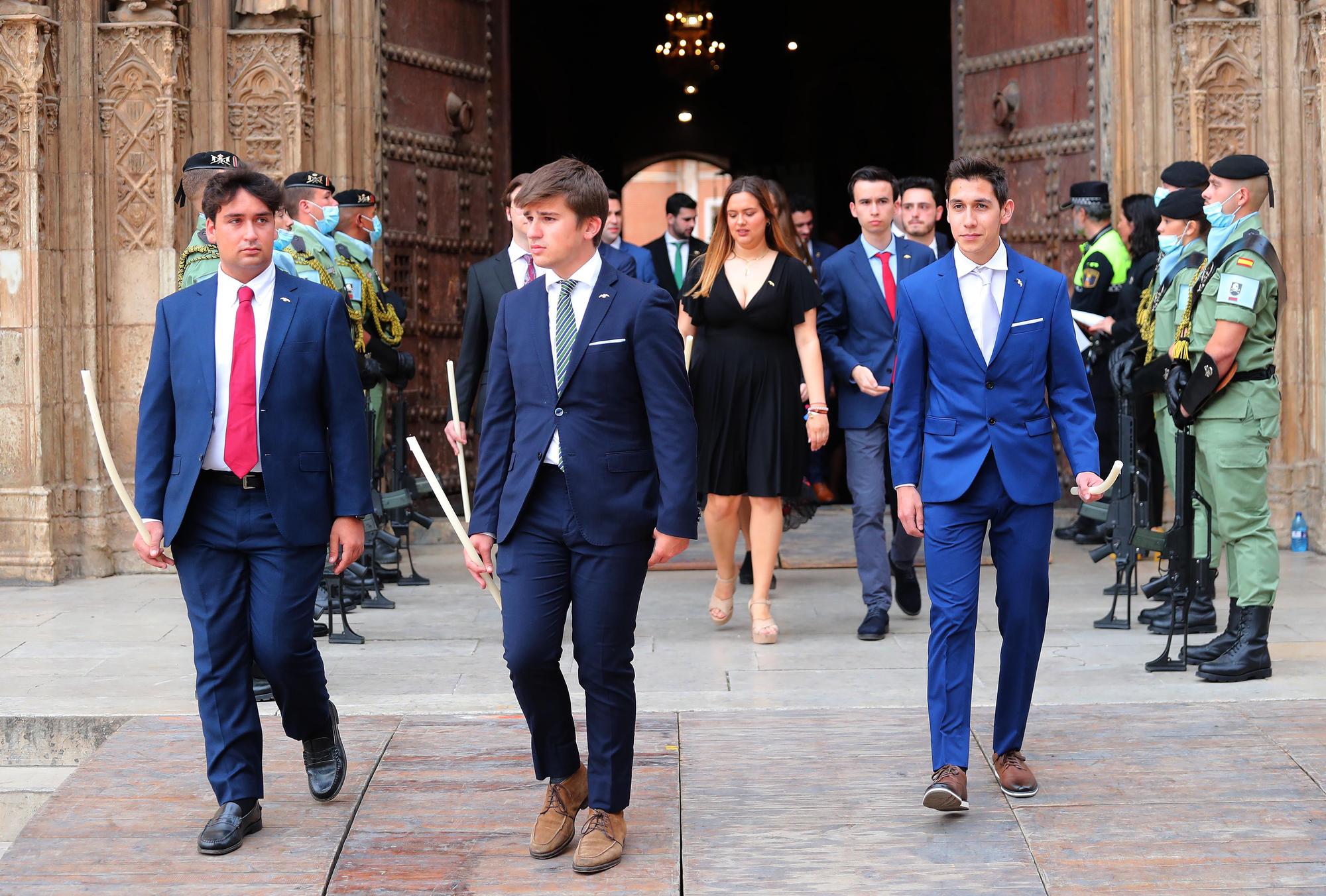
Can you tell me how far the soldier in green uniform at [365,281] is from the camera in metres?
7.72

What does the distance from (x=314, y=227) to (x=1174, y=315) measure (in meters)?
4.00

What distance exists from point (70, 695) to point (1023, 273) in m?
3.86

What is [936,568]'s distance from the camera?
465 cm

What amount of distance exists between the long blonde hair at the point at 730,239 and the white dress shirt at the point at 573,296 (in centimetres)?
283

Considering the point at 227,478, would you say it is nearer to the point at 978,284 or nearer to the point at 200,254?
the point at 200,254

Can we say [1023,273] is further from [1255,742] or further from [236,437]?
[236,437]

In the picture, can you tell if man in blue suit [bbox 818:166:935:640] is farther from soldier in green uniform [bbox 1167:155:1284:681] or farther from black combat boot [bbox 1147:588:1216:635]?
soldier in green uniform [bbox 1167:155:1284:681]

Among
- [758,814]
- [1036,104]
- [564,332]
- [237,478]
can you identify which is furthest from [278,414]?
[1036,104]

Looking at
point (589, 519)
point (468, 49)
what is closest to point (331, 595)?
point (589, 519)

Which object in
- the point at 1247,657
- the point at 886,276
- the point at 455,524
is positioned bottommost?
the point at 1247,657

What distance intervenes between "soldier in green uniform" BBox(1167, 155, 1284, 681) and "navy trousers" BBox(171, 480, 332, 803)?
3525 mm

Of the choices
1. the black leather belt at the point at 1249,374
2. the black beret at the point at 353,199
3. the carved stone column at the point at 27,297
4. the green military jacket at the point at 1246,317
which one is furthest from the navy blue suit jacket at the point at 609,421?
the carved stone column at the point at 27,297

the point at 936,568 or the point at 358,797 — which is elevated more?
the point at 936,568

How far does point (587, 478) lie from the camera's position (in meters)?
4.09
